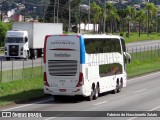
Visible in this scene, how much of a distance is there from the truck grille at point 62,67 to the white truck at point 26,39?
106 ft

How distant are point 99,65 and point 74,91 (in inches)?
118

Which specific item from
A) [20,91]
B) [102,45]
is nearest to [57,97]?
[20,91]

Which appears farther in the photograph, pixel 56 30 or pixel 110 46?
pixel 56 30

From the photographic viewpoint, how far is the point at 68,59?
88.0ft

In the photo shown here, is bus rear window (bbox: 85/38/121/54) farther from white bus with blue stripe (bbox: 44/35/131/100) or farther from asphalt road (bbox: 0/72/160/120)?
asphalt road (bbox: 0/72/160/120)

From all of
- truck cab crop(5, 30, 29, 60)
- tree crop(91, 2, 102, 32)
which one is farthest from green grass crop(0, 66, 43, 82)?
tree crop(91, 2, 102, 32)

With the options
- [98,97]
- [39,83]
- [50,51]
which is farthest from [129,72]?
[50,51]

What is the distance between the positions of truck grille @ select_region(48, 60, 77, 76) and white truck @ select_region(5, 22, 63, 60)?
3221cm

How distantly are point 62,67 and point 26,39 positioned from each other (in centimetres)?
3356

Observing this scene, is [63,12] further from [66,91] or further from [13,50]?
[66,91]

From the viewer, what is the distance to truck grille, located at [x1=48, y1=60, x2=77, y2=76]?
1053 inches

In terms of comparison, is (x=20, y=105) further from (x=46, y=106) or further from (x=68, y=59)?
(x=68, y=59)

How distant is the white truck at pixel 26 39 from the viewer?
59.2 metres

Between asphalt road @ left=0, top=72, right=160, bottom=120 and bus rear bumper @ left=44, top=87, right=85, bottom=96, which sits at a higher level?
bus rear bumper @ left=44, top=87, right=85, bottom=96
